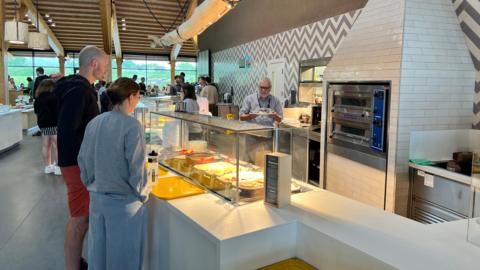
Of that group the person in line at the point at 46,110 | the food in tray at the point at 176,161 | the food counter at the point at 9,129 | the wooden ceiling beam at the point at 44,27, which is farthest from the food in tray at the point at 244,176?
the wooden ceiling beam at the point at 44,27

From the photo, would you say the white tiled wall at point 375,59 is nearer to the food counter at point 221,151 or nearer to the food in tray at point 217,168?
the food counter at point 221,151

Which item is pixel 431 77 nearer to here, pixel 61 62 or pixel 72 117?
pixel 72 117

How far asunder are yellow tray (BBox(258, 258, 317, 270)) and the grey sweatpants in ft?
2.86

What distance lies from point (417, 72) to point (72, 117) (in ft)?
9.35

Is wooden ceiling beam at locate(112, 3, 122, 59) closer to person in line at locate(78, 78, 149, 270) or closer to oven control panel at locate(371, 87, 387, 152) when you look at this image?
oven control panel at locate(371, 87, 387, 152)

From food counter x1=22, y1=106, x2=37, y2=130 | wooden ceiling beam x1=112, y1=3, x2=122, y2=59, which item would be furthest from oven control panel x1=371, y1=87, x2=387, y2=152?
wooden ceiling beam x1=112, y1=3, x2=122, y2=59

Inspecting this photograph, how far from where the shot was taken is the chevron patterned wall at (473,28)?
3.46 meters

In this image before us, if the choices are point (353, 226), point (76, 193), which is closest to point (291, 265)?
point (353, 226)

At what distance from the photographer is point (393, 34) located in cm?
349

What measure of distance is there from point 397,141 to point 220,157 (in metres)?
1.69

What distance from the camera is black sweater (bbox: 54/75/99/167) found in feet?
8.82

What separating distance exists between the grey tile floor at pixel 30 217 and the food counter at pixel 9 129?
887 mm

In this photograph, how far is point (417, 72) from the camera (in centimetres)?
338

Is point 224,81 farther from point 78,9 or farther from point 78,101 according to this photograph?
point 78,101
